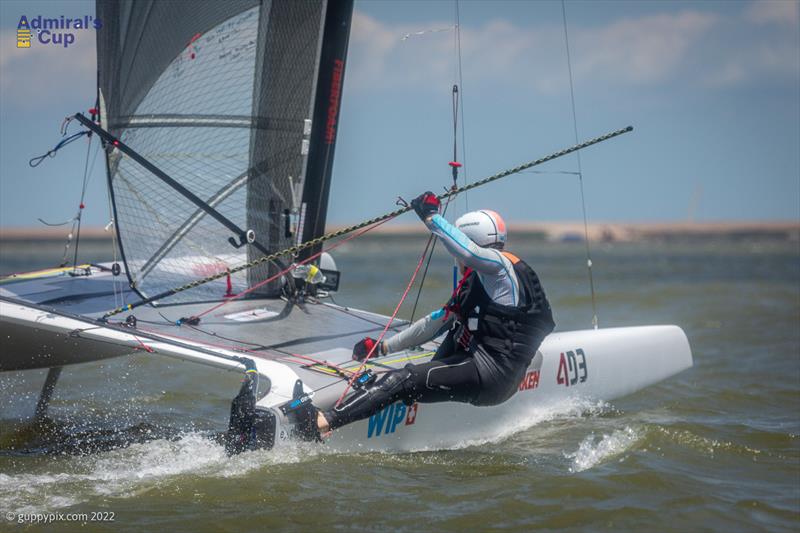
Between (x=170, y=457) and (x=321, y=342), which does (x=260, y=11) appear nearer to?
(x=321, y=342)

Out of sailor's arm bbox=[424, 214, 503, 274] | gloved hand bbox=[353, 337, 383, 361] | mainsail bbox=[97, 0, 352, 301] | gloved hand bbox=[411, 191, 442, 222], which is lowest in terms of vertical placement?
gloved hand bbox=[353, 337, 383, 361]

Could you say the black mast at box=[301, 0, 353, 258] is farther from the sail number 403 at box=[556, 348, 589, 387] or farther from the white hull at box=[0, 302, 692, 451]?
the sail number 403 at box=[556, 348, 589, 387]

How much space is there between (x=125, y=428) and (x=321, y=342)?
1.30 m

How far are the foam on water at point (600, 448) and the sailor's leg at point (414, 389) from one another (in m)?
0.63

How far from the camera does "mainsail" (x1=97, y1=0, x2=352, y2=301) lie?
15.5 feet

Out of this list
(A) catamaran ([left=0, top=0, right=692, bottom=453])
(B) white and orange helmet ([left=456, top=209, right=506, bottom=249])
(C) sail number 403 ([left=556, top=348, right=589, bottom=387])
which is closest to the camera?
(B) white and orange helmet ([left=456, top=209, right=506, bottom=249])

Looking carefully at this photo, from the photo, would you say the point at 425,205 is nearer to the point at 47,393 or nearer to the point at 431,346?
the point at 431,346

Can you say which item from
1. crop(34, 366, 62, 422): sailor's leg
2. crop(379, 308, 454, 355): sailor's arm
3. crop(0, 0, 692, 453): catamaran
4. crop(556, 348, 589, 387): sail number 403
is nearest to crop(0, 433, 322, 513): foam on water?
crop(0, 0, 692, 453): catamaran

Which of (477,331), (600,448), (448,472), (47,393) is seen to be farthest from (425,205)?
(47,393)

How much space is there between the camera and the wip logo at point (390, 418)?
390cm

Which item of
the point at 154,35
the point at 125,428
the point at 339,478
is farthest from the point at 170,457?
the point at 154,35

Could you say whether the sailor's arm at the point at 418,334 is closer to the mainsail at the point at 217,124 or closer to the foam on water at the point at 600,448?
the foam on water at the point at 600,448

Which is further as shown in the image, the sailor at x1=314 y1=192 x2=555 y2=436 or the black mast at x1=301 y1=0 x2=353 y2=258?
the black mast at x1=301 y1=0 x2=353 y2=258

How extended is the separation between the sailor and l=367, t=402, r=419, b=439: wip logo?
155 mm
